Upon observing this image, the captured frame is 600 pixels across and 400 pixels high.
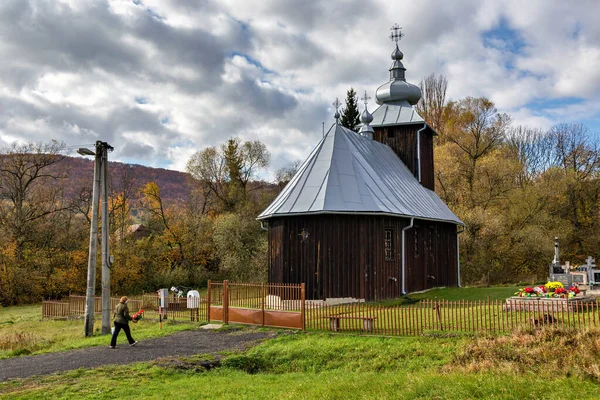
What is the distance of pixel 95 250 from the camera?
52.9ft

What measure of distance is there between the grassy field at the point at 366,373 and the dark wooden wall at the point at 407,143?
15879mm

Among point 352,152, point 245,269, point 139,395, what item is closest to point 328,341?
point 139,395

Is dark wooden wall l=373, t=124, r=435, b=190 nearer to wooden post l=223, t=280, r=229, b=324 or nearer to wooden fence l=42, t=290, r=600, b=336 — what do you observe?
wooden fence l=42, t=290, r=600, b=336

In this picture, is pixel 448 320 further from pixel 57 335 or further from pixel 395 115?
pixel 395 115

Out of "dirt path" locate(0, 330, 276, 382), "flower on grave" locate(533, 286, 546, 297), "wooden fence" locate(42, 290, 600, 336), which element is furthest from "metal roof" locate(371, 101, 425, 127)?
"dirt path" locate(0, 330, 276, 382)

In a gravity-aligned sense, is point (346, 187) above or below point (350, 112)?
below

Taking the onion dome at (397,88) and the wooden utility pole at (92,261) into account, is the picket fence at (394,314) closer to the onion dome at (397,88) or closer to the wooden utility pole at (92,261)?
the wooden utility pole at (92,261)

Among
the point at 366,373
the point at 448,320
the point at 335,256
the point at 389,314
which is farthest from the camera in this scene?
the point at 335,256

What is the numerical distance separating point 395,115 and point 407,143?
163 cm

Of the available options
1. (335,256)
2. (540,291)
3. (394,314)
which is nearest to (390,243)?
(335,256)

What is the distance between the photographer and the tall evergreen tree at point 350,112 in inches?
1716

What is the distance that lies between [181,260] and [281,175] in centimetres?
1733

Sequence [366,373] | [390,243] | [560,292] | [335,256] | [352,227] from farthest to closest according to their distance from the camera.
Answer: [390,243] → [352,227] → [335,256] → [560,292] → [366,373]

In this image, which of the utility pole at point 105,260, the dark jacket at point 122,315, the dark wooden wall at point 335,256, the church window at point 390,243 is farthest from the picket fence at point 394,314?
the church window at point 390,243
